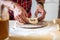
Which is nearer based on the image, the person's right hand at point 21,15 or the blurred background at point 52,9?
the person's right hand at point 21,15

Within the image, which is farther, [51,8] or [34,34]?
[51,8]

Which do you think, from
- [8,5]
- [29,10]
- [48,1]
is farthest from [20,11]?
[48,1]

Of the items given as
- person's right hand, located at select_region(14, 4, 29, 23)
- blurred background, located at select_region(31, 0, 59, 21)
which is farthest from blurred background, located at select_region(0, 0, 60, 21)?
person's right hand, located at select_region(14, 4, 29, 23)

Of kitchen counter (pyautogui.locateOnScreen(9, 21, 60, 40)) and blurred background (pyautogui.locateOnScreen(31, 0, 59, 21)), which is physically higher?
blurred background (pyautogui.locateOnScreen(31, 0, 59, 21))

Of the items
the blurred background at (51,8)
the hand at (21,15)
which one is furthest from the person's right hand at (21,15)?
the blurred background at (51,8)

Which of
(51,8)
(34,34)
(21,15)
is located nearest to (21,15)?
(21,15)

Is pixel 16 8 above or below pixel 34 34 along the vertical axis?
above

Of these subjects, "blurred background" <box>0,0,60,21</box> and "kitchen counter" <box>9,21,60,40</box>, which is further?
"blurred background" <box>0,0,60,21</box>

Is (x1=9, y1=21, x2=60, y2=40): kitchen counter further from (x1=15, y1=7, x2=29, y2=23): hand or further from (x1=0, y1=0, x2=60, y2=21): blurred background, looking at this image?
(x1=0, y1=0, x2=60, y2=21): blurred background

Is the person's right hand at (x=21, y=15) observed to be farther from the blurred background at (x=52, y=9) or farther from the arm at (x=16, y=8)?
the blurred background at (x=52, y=9)

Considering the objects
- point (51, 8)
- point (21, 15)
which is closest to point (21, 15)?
point (21, 15)

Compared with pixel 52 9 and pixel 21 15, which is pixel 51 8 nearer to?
pixel 52 9

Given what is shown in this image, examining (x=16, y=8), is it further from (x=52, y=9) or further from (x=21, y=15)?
(x=52, y=9)

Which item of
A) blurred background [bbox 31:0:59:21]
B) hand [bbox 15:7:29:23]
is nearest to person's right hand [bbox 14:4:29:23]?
hand [bbox 15:7:29:23]
